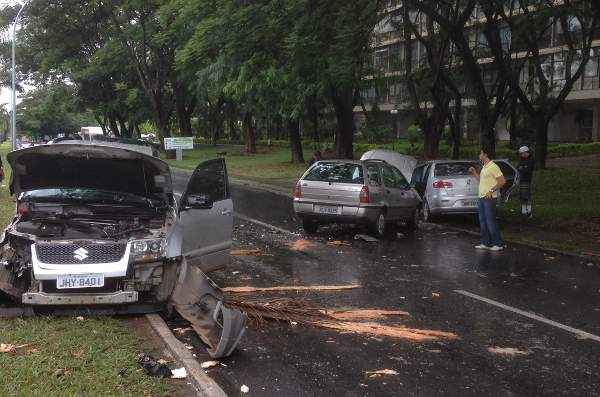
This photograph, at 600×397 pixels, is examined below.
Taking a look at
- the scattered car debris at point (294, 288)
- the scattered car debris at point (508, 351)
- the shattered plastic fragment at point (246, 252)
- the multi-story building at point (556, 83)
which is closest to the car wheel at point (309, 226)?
the shattered plastic fragment at point (246, 252)

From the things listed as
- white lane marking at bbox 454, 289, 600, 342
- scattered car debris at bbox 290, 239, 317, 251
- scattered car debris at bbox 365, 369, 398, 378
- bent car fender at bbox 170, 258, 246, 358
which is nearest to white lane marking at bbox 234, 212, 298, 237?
scattered car debris at bbox 290, 239, 317, 251

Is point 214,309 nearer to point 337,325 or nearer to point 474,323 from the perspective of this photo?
point 337,325

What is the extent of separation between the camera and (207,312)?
6074 mm

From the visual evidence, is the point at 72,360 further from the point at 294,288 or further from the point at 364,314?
the point at 294,288

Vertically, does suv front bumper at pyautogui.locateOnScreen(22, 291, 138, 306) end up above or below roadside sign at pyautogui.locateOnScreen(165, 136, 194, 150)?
below

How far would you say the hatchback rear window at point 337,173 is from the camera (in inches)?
509

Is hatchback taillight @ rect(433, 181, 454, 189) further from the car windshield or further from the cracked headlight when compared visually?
the cracked headlight

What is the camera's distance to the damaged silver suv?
604 cm

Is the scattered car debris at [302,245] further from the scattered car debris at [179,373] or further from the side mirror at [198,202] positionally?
the scattered car debris at [179,373]

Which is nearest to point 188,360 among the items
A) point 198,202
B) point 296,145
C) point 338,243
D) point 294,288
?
point 198,202

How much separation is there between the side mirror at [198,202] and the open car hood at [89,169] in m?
0.28

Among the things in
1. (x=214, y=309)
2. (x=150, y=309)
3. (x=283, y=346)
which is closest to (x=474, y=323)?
(x=283, y=346)

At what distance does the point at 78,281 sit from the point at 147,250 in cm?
69

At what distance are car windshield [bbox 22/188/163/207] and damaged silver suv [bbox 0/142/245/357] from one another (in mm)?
10
